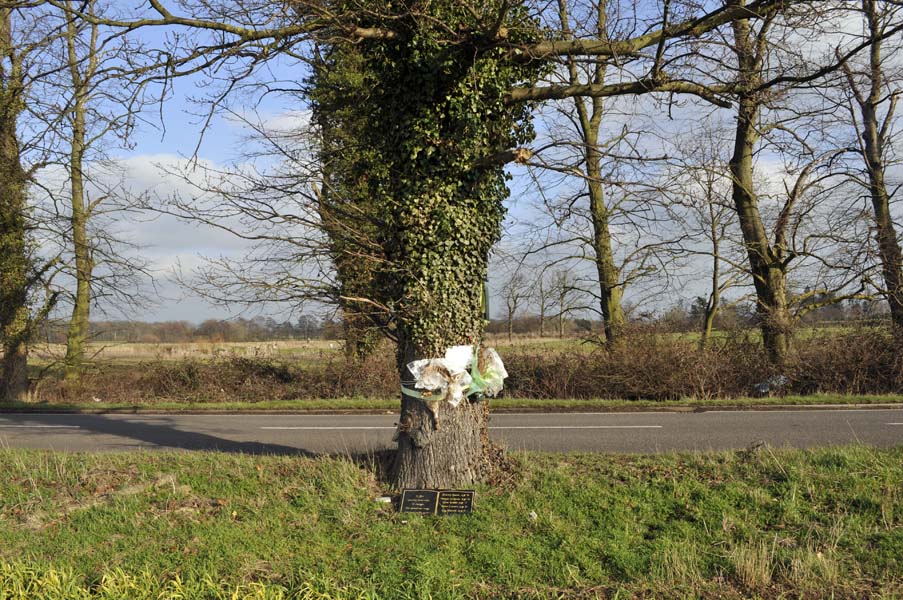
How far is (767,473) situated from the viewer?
614cm

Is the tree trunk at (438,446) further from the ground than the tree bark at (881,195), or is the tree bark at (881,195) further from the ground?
the tree bark at (881,195)

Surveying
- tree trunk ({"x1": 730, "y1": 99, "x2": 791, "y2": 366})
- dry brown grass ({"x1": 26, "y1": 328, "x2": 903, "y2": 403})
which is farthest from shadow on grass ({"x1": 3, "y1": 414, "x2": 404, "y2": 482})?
tree trunk ({"x1": 730, "y1": 99, "x2": 791, "y2": 366})

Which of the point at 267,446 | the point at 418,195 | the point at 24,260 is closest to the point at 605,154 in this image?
the point at 418,195

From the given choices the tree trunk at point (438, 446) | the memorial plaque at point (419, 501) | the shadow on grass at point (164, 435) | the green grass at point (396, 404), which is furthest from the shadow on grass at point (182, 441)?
the green grass at point (396, 404)

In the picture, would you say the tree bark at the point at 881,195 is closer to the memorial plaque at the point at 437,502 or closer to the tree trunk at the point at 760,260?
the tree trunk at the point at 760,260

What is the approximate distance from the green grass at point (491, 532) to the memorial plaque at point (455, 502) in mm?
122

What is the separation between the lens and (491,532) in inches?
210

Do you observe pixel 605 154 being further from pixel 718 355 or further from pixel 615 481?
pixel 718 355

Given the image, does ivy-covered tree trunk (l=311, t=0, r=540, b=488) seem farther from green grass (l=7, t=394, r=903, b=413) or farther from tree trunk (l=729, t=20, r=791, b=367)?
tree trunk (l=729, t=20, r=791, b=367)

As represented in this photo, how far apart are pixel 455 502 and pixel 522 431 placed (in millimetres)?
5811

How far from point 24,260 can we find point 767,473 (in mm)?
20443

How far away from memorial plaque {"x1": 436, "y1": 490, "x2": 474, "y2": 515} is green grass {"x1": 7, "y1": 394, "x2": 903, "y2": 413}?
886 centimetres

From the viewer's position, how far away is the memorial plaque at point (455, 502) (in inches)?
231

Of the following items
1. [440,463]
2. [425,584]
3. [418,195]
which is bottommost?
[425,584]
